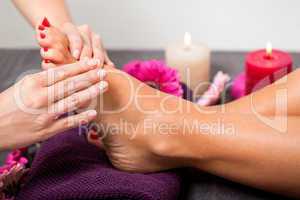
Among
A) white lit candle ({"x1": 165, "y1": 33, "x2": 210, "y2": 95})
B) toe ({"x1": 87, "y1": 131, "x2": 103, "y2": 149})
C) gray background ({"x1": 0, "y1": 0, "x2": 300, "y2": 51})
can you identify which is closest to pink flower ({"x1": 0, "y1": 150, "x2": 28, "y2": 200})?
toe ({"x1": 87, "y1": 131, "x2": 103, "y2": 149})

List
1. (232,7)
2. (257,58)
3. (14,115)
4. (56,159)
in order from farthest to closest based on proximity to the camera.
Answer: (232,7) < (257,58) < (56,159) < (14,115)

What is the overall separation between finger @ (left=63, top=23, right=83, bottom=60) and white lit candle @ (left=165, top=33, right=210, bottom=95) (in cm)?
33

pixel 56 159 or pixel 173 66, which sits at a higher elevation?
pixel 173 66

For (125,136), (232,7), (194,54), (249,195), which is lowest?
(249,195)

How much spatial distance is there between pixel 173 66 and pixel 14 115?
0.55 metres

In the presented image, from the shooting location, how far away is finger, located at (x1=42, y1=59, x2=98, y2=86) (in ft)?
2.26

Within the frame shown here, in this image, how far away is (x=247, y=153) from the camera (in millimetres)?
738

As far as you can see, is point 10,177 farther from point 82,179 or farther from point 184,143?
point 184,143

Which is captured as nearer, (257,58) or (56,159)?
(56,159)

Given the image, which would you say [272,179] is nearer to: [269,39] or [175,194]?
[175,194]

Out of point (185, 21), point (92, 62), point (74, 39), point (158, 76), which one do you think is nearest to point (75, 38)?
point (74, 39)

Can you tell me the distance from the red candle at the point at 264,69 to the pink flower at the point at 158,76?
18 cm

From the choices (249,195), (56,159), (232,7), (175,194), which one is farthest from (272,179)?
(232,7)

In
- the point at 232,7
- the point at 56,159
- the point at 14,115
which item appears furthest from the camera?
the point at 232,7
